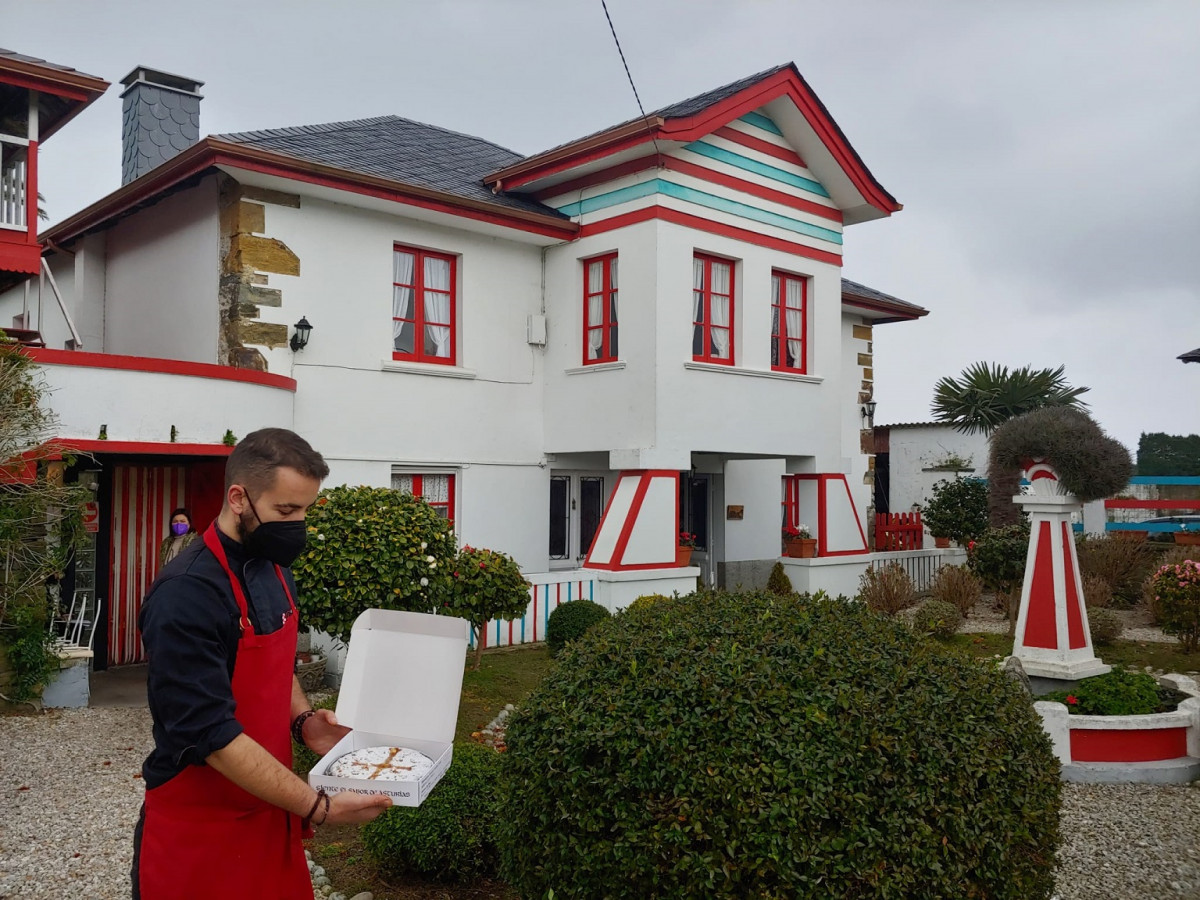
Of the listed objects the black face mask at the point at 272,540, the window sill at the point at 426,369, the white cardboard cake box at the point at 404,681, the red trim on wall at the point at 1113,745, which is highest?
the window sill at the point at 426,369

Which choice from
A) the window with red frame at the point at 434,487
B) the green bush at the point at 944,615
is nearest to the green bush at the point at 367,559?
the window with red frame at the point at 434,487

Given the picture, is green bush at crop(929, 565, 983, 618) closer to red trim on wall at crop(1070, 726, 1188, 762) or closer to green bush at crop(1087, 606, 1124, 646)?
green bush at crop(1087, 606, 1124, 646)

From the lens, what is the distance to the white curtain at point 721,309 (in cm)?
1377

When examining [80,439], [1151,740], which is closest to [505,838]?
[1151,740]

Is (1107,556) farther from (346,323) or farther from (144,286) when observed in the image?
(144,286)

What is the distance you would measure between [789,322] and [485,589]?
7.45 m

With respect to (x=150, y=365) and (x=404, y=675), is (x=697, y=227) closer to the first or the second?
(x=150, y=365)

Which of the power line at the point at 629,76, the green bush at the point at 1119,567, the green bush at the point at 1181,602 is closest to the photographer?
the power line at the point at 629,76

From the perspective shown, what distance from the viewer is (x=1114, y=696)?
796 centimetres

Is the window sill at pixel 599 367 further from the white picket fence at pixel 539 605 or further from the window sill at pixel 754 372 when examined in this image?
the white picket fence at pixel 539 605

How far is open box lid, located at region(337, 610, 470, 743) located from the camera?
130 inches

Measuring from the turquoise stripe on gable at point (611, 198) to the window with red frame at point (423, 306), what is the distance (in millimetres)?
1912

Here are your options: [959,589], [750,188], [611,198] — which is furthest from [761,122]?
[959,589]

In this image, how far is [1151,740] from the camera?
743 centimetres
